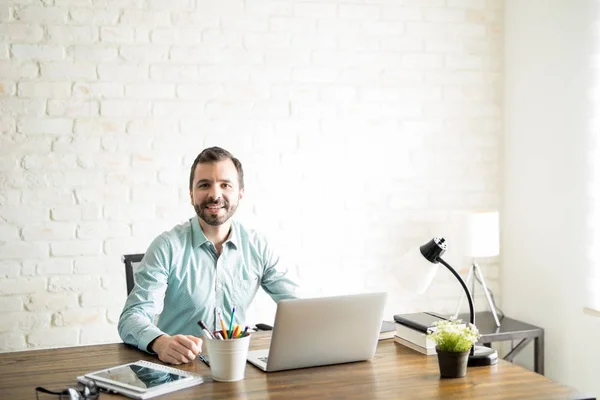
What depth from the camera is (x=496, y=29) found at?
4062 mm

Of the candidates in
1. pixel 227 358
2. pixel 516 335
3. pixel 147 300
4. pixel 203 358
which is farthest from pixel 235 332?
pixel 516 335

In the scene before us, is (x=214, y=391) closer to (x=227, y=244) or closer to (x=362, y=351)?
(x=362, y=351)

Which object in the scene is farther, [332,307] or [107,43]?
[107,43]

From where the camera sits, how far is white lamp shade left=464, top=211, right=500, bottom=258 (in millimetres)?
3645

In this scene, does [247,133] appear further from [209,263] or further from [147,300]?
[147,300]

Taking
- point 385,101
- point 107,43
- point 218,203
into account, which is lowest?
point 218,203

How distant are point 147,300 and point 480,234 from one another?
1823 millimetres

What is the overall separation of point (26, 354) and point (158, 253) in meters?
0.53

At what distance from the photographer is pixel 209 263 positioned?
2.65 m

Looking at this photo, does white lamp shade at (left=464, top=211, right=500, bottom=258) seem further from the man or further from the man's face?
the man's face

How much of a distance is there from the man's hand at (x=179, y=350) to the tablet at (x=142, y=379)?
0.07m

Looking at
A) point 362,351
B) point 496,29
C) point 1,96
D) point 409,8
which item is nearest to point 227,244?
point 362,351

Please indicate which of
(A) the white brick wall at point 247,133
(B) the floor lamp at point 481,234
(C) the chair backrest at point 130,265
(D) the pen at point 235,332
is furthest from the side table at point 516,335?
(D) the pen at point 235,332

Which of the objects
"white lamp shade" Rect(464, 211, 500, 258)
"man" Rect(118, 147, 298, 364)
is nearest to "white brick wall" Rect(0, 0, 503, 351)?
"white lamp shade" Rect(464, 211, 500, 258)
